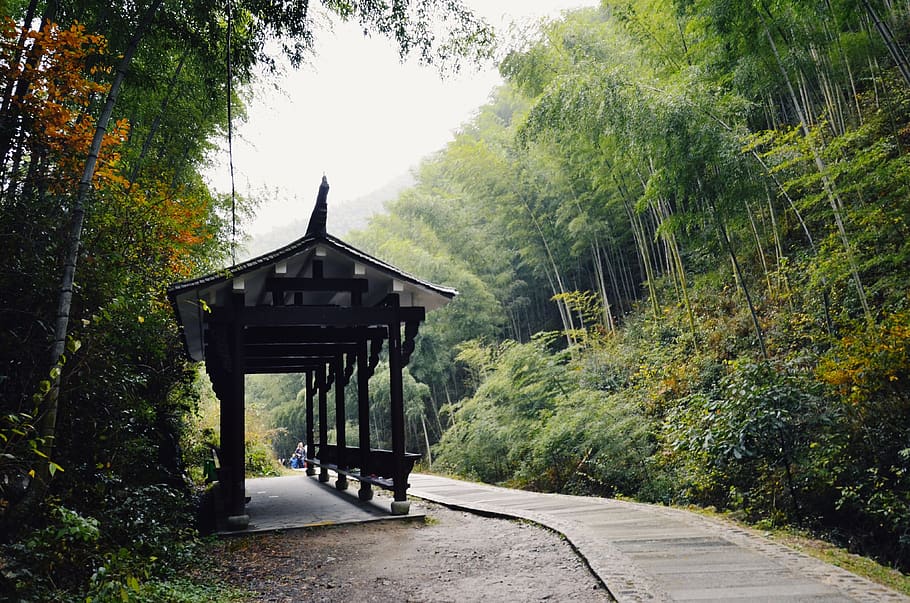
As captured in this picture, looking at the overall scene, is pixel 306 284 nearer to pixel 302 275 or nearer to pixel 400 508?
pixel 302 275

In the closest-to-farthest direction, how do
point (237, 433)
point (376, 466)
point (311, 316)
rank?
point (237, 433)
point (311, 316)
point (376, 466)

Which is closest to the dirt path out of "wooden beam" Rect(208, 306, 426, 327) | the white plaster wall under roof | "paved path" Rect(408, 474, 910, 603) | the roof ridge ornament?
"paved path" Rect(408, 474, 910, 603)

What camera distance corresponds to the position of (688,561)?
334 cm

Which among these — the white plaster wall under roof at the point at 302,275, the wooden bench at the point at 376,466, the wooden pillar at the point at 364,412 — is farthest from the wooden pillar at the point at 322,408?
the white plaster wall under roof at the point at 302,275

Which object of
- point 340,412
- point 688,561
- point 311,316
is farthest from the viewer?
point 340,412

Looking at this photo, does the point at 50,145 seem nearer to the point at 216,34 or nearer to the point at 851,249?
the point at 216,34

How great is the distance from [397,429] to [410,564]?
1.84 metres

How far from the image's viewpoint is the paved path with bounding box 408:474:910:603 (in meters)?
2.77

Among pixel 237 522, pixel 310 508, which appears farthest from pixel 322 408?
pixel 237 522

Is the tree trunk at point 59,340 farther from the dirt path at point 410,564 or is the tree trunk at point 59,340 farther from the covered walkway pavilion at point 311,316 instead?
the covered walkway pavilion at point 311,316

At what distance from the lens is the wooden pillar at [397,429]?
221 inches

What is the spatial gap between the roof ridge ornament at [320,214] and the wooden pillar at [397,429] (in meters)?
1.04

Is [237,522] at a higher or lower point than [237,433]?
lower

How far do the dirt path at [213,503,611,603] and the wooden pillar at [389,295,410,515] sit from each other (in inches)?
11.8
